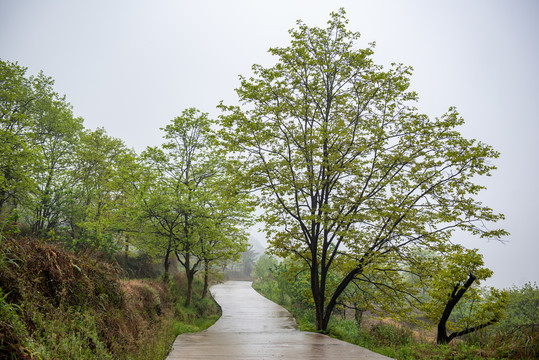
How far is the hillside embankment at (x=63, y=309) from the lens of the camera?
367 cm

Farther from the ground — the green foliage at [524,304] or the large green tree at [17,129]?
the large green tree at [17,129]

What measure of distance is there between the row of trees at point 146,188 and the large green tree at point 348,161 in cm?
187

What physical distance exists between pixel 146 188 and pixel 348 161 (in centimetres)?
961

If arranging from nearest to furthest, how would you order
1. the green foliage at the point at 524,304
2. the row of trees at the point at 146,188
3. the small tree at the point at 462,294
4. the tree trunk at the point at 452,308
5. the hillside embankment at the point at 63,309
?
the hillside embankment at the point at 63,309 → the small tree at the point at 462,294 → the tree trunk at the point at 452,308 → the row of trees at the point at 146,188 → the green foliage at the point at 524,304

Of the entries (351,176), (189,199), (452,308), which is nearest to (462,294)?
(452,308)

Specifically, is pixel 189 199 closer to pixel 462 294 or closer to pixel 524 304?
pixel 462 294

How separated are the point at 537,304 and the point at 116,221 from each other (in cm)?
3643

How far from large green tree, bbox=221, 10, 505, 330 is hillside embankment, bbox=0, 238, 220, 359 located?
614 centimetres

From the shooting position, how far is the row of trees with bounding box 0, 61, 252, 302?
14.7 meters

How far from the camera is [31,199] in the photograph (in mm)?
19594

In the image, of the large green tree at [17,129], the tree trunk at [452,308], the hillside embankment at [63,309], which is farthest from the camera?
the large green tree at [17,129]

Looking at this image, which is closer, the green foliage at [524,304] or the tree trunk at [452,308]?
the tree trunk at [452,308]

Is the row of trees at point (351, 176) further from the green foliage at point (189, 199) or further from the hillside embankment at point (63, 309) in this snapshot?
the hillside embankment at point (63, 309)

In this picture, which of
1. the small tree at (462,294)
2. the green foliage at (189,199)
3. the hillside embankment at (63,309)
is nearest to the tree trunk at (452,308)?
the small tree at (462,294)
